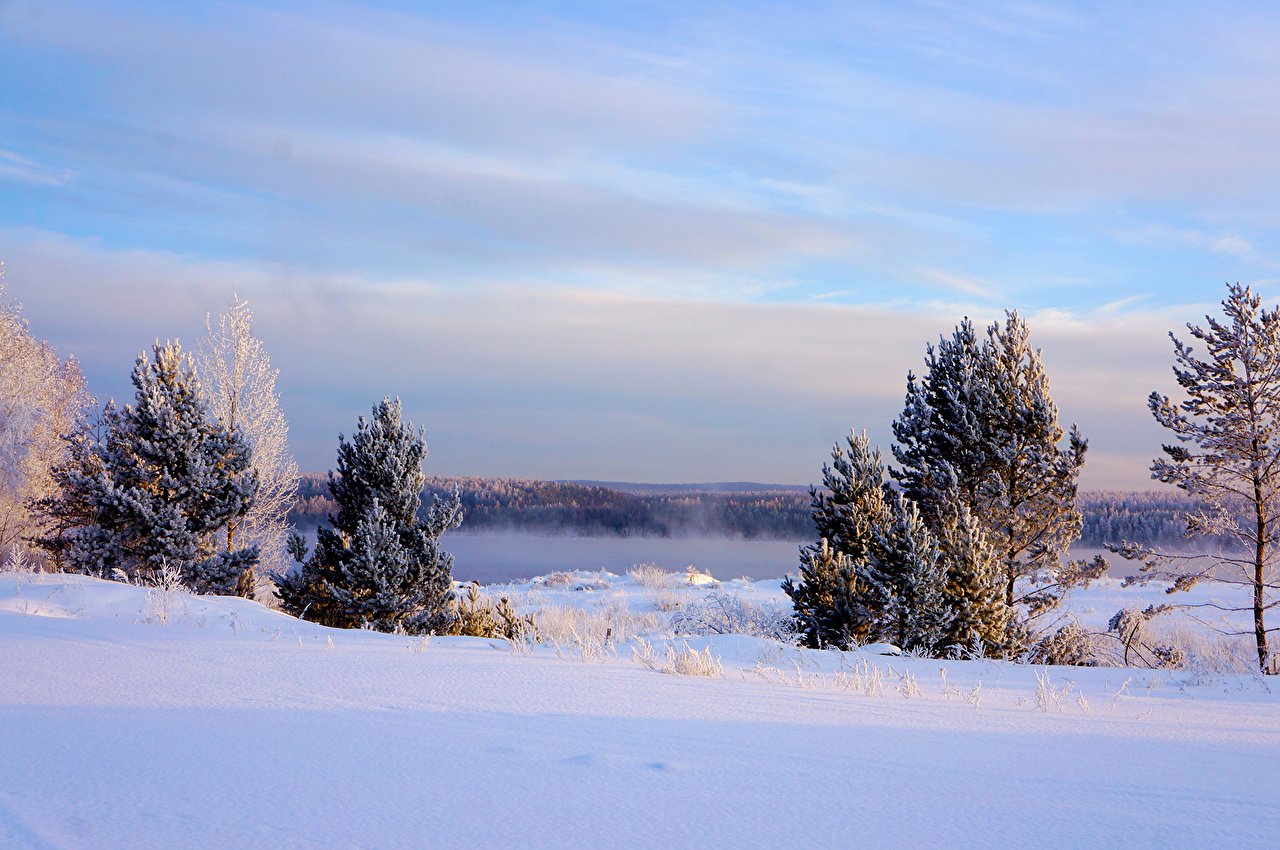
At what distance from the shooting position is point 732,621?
20.6 meters

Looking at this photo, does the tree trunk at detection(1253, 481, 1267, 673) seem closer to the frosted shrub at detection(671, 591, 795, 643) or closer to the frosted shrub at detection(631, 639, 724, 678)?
the frosted shrub at detection(671, 591, 795, 643)

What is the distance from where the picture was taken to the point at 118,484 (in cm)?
1903

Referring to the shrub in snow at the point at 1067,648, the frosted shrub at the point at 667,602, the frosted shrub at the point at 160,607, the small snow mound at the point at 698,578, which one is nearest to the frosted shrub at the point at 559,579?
the small snow mound at the point at 698,578

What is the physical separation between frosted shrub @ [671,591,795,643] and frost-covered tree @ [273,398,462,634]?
5081mm

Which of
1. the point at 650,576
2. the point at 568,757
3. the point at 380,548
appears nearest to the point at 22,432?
the point at 380,548

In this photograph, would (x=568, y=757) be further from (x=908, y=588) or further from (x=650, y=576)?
(x=650, y=576)

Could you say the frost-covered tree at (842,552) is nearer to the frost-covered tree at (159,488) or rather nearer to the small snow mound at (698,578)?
the frost-covered tree at (159,488)

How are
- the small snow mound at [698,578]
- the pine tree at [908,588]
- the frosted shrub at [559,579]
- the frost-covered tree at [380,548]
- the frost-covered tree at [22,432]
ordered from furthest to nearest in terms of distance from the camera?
the small snow mound at [698,578]
the frosted shrub at [559,579]
the frost-covered tree at [22,432]
the frost-covered tree at [380,548]
the pine tree at [908,588]

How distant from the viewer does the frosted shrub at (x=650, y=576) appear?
35.8 m

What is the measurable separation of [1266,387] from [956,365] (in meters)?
5.90

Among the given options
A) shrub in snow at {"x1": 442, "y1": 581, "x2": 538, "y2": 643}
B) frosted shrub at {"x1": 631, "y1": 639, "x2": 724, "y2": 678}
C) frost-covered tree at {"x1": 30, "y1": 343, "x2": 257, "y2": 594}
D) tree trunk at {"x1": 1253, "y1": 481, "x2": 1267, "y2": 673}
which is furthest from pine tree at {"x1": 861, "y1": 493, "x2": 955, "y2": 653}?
frost-covered tree at {"x1": 30, "y1": 343, "x2": 257, "y2": 594}

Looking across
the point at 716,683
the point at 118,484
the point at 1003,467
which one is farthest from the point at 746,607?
the point at 716,683

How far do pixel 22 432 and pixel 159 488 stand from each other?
477 inches

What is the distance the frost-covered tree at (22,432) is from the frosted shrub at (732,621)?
754 inches
